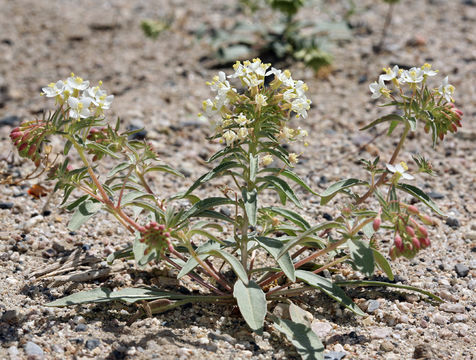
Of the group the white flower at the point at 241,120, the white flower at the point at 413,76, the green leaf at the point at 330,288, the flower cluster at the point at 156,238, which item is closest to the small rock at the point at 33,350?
the flower cluster at the point at 156,238

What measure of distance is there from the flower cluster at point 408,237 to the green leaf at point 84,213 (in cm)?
154

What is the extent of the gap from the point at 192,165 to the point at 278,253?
2.41m

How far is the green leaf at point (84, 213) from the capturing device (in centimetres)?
317

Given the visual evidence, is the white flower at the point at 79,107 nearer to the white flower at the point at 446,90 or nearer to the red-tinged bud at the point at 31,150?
the red-tinged bud at the point at 31,150

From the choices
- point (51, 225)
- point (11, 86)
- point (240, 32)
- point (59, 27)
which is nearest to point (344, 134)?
point (240, 32)

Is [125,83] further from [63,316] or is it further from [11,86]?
[63,316]

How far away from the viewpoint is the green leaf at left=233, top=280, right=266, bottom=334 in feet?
9.76

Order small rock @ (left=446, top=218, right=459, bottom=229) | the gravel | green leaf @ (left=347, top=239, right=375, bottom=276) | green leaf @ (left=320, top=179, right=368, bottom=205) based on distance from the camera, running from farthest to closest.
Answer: small rock @ (left=446, top=218, right=459, bottom=229) < green leaf @ (left=320, top=179, right=368, bottom=205) < the gravel < green leaf @ (left=347, top=239, right=375, bottom=276)

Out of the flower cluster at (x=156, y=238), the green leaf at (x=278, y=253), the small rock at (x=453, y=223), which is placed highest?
the flower cluster at (x=156, y=238)

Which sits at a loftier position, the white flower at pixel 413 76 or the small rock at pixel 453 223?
the white flower at pixel 413 76

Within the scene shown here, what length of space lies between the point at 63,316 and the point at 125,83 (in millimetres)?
4165

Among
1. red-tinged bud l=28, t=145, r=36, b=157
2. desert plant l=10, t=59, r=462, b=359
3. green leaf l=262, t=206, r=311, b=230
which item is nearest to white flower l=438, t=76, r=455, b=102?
desert plant l=10, t=59, r=462, b=359

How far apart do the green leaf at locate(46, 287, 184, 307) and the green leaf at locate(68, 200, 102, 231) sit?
407 millimetres

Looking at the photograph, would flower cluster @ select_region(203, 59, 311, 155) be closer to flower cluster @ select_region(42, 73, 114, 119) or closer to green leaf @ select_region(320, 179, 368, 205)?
green leaf @ select_region(320, 179, 368, 205)
